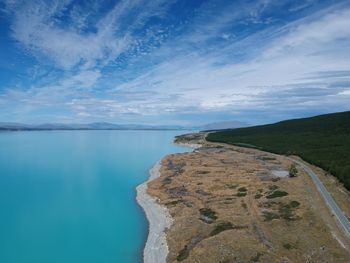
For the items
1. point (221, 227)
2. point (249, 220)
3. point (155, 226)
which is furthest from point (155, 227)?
point (249, 220)

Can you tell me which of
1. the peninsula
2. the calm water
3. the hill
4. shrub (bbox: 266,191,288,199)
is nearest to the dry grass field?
the peninsula

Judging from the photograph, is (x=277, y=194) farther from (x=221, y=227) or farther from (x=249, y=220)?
(x=221, y=227)

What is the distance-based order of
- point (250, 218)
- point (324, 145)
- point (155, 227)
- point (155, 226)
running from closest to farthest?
point (250, 218) → point (155, 227) → point (155, 226) → point (324, 145)

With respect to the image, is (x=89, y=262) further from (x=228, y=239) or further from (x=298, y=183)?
(x=298, y=183)

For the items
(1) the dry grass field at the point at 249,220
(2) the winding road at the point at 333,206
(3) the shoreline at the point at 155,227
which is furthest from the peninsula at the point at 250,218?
(2) the winding road at the point at 333,206

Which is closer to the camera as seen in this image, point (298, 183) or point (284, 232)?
point (284, 232)

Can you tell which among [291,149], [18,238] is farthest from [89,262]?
[291,149]

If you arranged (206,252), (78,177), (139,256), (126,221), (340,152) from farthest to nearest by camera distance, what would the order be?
(340,152) < (78,177) < (126,221) < (139,256) < (206,252)
